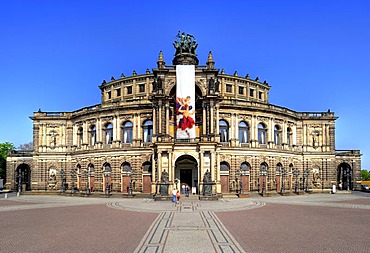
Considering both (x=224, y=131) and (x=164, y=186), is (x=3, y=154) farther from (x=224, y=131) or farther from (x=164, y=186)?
(x=224, y=131)

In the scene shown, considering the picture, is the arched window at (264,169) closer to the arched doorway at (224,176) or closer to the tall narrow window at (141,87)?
the arched doorway at (224,176)

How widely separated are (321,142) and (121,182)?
38.5 m

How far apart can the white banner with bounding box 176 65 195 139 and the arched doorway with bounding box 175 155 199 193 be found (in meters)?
5.21

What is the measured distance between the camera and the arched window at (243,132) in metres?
51.8

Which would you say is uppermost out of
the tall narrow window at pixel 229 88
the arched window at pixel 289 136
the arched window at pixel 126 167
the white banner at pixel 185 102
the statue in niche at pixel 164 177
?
the tall narrow window at pixel 229 88

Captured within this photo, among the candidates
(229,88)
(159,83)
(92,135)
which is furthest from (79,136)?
(229,88)

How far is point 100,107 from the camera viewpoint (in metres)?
54.5

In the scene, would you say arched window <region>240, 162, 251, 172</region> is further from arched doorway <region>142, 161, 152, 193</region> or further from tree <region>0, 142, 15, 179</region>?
tree <region>0, 142, 15, 179</region>

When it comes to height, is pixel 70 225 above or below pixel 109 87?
below

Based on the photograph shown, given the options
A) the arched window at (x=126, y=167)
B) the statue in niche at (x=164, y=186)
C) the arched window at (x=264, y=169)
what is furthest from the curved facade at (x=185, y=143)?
the statue in niche at (x=164, y=186)

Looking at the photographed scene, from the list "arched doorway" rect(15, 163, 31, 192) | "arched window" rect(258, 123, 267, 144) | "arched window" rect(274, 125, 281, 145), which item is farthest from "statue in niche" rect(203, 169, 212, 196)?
"arched doorway" rect(15, 163, 31, 192)

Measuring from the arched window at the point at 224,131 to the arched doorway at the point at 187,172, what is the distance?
6790 mm

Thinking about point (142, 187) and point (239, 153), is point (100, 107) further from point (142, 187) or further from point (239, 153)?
point (239, 153)

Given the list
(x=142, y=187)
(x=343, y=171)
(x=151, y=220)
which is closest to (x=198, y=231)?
(x=151, y=220)
